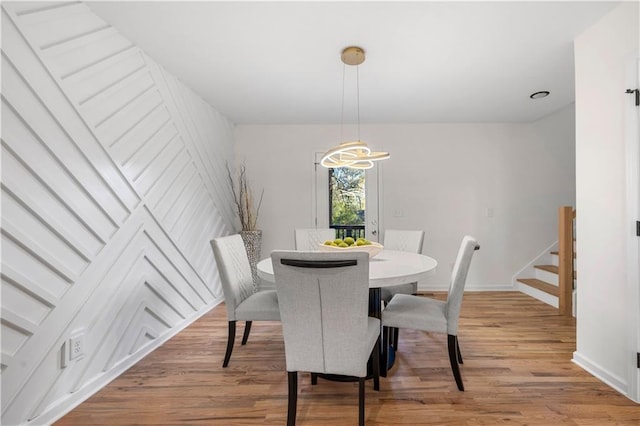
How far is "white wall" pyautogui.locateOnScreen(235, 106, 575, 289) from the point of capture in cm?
409

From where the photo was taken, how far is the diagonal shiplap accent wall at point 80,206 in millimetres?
1373

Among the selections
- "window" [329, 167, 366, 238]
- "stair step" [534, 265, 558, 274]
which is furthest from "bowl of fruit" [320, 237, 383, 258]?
"stair step" [534, 265, 558, 274]

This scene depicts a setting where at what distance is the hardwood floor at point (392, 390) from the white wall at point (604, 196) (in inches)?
9.5

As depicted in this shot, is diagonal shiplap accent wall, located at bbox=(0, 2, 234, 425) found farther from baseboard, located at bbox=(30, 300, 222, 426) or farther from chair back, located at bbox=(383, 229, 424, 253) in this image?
chair back, located at bbox=(383, 229, 424, 253)

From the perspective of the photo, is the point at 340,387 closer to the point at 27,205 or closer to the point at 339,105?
the point at 27,205

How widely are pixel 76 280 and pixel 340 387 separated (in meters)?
1.66

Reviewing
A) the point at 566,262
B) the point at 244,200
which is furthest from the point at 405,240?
the point at 244,200

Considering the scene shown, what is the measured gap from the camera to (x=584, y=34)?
2049 mm

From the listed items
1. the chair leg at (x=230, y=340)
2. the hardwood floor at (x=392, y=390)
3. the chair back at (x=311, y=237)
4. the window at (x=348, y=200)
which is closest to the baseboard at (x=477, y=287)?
the window at (x=348, y=200)

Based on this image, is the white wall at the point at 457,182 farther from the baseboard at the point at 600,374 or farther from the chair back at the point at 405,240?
the baseboard at the point at 600,374

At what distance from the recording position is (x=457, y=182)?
4.12 m

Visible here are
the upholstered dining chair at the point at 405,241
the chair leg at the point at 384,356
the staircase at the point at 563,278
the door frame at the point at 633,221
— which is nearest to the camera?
the door frame at the point at 633,221

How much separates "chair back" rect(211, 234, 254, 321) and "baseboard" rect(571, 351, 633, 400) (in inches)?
95.7

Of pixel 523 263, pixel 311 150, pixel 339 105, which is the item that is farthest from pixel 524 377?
pixel 311 150
